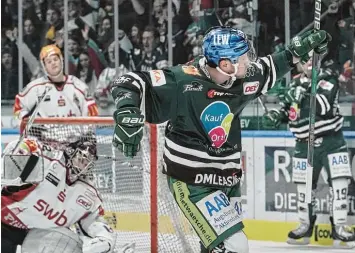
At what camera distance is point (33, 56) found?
767 centimetres

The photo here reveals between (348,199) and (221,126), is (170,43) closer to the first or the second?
(348,199)

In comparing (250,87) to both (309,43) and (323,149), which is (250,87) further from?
(323,149)

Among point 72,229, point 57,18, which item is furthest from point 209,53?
point 57,18

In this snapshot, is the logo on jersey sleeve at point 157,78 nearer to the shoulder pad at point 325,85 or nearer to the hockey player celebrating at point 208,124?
the hockey player celebrating at point 208,124

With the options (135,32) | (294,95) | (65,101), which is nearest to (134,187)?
(65,101)

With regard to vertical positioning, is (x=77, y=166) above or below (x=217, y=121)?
below

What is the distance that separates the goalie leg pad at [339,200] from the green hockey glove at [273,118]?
1.58ft

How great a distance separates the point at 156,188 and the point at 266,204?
3.80 feet

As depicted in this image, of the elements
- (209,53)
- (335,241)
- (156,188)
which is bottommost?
(335,241)

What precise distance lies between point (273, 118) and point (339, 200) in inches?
24.0

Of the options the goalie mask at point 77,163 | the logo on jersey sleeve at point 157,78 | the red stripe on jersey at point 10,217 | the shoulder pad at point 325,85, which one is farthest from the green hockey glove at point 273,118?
the logo on jersey sleeve at point 157,78

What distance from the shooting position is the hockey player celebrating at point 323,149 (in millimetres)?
5703

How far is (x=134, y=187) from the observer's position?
17.2 feet

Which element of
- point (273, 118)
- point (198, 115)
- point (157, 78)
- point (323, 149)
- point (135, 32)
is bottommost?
point (323, 149)
